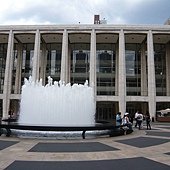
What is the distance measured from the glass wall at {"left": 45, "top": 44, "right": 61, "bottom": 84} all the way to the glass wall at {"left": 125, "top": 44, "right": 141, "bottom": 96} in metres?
14.5

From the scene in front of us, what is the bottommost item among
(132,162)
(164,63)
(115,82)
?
(132,162)

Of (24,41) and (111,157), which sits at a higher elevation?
(24,41)

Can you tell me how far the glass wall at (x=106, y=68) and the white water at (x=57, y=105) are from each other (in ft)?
Answer: 99.4

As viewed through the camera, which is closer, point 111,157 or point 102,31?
point 111,157

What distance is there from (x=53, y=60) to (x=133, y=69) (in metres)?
16.9

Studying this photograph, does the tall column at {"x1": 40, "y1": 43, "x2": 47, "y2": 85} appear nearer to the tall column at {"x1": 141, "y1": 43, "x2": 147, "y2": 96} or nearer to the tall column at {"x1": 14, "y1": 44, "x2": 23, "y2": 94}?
the tall column at {"x1": 14, "y1": 44, "x2": 23, "y2": 94}

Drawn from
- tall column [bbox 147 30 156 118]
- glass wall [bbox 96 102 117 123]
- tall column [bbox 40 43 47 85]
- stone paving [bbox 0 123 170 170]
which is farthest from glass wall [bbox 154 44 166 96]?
stone paving [bbox 0 123 170 170]

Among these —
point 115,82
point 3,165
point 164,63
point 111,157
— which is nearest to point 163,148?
point 111,157

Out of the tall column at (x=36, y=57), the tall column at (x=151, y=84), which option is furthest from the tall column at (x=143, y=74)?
the tall column at (x=36, y=57)

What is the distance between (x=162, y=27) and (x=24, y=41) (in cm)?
2739

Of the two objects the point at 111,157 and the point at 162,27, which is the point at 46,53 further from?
the point at 111,157

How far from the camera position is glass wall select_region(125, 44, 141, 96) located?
167 ft

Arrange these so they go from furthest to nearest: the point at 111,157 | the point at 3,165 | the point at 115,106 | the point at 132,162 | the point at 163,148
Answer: the point at 115,106, the point at 163,148, the point at 111,157, the point at 132,162, the point at 3,165

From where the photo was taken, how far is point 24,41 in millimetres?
52094
